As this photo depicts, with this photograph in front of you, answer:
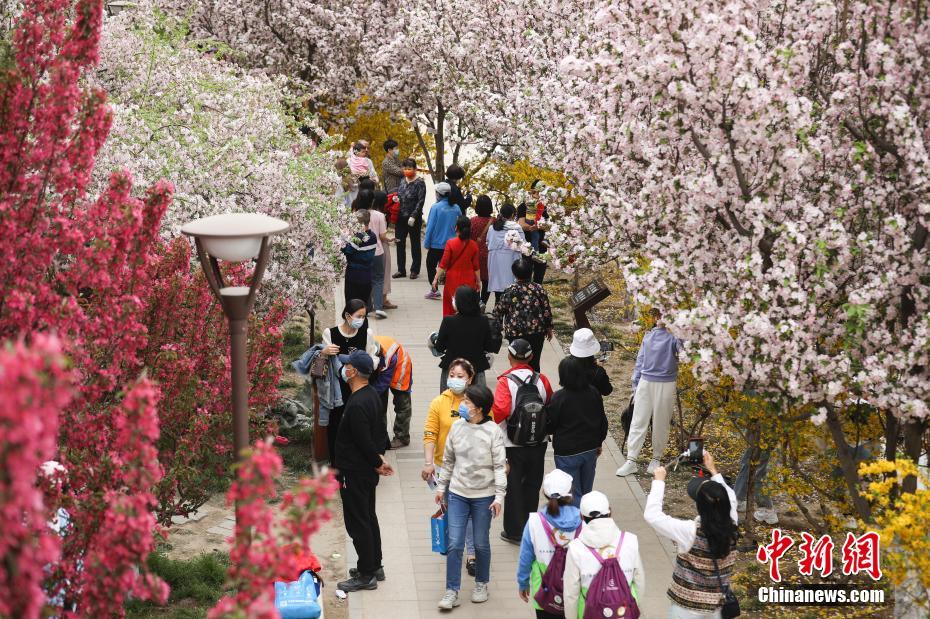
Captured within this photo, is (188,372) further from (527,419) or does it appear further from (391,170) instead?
(391,170)

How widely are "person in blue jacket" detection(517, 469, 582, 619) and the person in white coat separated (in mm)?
399

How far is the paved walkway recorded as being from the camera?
8820 millimetres

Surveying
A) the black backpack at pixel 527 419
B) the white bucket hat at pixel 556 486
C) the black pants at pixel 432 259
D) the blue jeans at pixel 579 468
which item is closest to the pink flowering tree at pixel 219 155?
the black pants at pixel 432 259

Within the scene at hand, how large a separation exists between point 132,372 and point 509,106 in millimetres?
9077

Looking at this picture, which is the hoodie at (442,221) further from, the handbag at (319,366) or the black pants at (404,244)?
the handbag at (319,366)

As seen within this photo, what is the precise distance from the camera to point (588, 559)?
22.5 feet

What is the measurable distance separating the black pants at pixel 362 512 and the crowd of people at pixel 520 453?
0.01 m

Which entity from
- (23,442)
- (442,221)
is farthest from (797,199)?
(442,221)

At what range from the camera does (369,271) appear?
47.5ft

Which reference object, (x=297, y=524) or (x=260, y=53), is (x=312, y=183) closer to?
(x=297, y=524)

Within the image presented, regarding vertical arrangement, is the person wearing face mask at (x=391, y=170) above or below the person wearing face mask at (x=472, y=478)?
above

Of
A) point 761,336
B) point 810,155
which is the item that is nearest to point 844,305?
point 761,336

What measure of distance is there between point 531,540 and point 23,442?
4.75 meters

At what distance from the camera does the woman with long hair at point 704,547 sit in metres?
7.02
